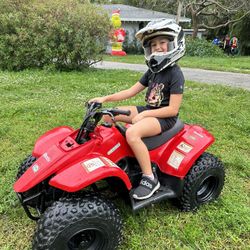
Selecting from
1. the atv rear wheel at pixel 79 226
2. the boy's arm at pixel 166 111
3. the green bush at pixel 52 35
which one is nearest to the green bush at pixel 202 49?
the green bush at pixel 52 35

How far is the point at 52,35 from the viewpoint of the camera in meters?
10.9

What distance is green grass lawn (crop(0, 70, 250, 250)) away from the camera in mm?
2777

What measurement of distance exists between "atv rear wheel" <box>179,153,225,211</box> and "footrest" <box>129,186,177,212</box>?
0.16 m

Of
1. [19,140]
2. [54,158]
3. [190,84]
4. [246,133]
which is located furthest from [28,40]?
[54,158]

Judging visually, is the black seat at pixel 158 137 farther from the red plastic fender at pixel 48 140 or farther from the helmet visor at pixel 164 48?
the helmet visor at pixel 164 48

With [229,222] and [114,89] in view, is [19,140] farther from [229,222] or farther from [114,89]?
[114,89]

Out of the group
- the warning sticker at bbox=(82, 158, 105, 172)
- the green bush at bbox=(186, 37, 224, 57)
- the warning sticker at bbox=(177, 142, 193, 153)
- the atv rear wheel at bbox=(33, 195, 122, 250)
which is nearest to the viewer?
the atv rear wheel at bbox=(33, 195, 122, 250)

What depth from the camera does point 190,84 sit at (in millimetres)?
9172

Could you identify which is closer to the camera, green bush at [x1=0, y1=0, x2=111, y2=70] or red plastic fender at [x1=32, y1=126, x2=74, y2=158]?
red plastic fender at [x1=32, y1=126, x2=74, y2=158]

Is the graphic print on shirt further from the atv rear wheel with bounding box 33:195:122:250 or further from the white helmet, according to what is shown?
the atv rear wheel with bounding box 33:195:122:250

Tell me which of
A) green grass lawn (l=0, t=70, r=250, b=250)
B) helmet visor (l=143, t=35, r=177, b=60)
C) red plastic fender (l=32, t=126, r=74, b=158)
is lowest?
green grass lawn (l=0, t=70, r=250, b=250)

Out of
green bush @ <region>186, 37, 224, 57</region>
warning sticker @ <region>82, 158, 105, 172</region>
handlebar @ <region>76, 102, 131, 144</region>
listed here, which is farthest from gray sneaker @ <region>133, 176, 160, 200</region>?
green bush @ <region>186, 37, 224, 57</region>

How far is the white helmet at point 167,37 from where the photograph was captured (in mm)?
2852

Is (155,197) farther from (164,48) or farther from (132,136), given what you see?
(164,48)
